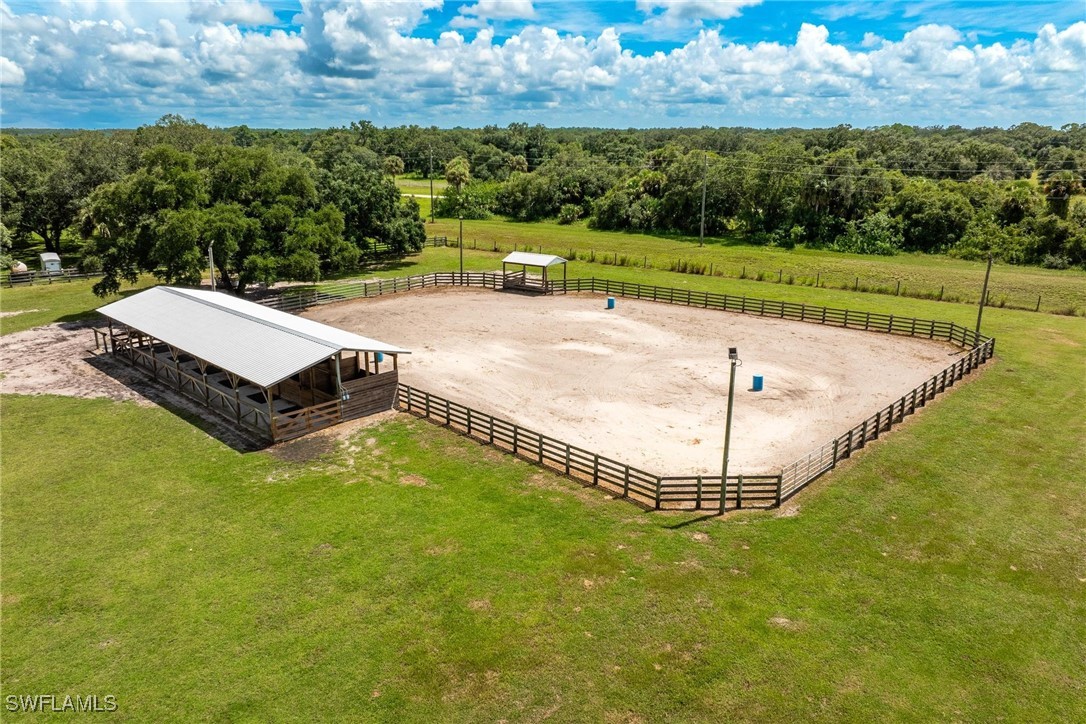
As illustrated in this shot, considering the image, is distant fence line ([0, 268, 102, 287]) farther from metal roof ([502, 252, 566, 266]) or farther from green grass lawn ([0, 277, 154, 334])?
metal roof ([502, 252, 566, 266])


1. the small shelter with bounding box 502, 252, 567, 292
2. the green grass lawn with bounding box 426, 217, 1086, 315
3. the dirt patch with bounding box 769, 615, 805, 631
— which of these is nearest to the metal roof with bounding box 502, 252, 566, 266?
the small shelter with bounding box 502, 252, 567, 292

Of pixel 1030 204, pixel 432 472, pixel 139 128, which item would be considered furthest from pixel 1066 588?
pixel 139 128

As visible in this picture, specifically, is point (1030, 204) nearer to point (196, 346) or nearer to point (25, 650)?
point (196, 346)

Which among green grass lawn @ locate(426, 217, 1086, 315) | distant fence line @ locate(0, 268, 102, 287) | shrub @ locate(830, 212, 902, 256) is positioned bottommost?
distant fence line @ locate(0, 268, 102, 287)

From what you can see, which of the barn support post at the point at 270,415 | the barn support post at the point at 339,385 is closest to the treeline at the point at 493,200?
the barn support post at the point at 339,385

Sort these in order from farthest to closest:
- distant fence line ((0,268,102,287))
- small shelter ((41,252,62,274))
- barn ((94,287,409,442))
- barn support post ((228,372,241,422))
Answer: small shelter ((41,252,62,274)) < distant fence line ((0,268,102,287)) < barn support post ((228,372,241,422)) < barn ((94,287,409,442))

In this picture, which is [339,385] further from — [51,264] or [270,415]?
[51,264]
